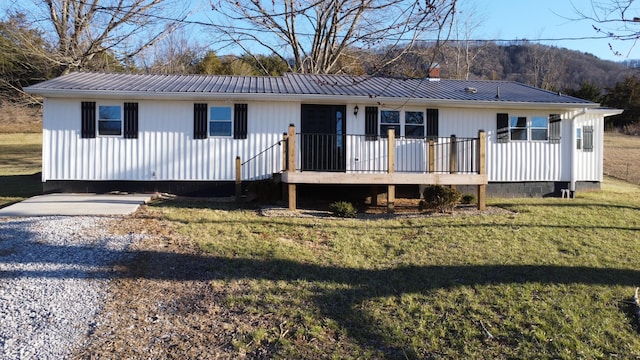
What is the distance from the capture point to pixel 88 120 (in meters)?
12.0

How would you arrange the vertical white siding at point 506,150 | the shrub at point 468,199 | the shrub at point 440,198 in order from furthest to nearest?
1. the vertical white siding at point 506,150
2. the shrub at point 468,199
3. the shrub at point 440,198

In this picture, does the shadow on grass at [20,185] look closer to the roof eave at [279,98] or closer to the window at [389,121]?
the roof eave at [279,98]

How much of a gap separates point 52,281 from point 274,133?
7.74m

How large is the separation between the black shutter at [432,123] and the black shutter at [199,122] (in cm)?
597

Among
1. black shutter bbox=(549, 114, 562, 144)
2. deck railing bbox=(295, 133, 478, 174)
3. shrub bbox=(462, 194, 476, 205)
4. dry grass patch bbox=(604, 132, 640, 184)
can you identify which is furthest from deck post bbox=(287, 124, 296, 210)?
dry grass patch bbox=(604, 132, 640, 184)

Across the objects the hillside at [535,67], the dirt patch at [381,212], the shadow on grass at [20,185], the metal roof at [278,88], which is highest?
the hillside at [535,67]

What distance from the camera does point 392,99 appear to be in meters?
11.9

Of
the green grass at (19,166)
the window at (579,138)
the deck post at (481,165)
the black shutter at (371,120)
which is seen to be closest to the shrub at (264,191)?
the black shutter at (371,120)

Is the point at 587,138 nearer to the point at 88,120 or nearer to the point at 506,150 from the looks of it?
the point at 506,150

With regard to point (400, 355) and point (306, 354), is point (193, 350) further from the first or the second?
point (400, 355)

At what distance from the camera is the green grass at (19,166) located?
43.3 feet

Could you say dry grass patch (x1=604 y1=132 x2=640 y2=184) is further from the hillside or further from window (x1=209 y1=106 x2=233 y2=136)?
window (x1=209 y1=106 x2=233 y2=136)

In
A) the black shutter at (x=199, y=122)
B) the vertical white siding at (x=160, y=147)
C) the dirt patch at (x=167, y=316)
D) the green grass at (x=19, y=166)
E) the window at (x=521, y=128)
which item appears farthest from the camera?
the green grass at (x=19, y=166)

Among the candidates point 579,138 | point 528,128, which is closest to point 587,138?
point 579,138
